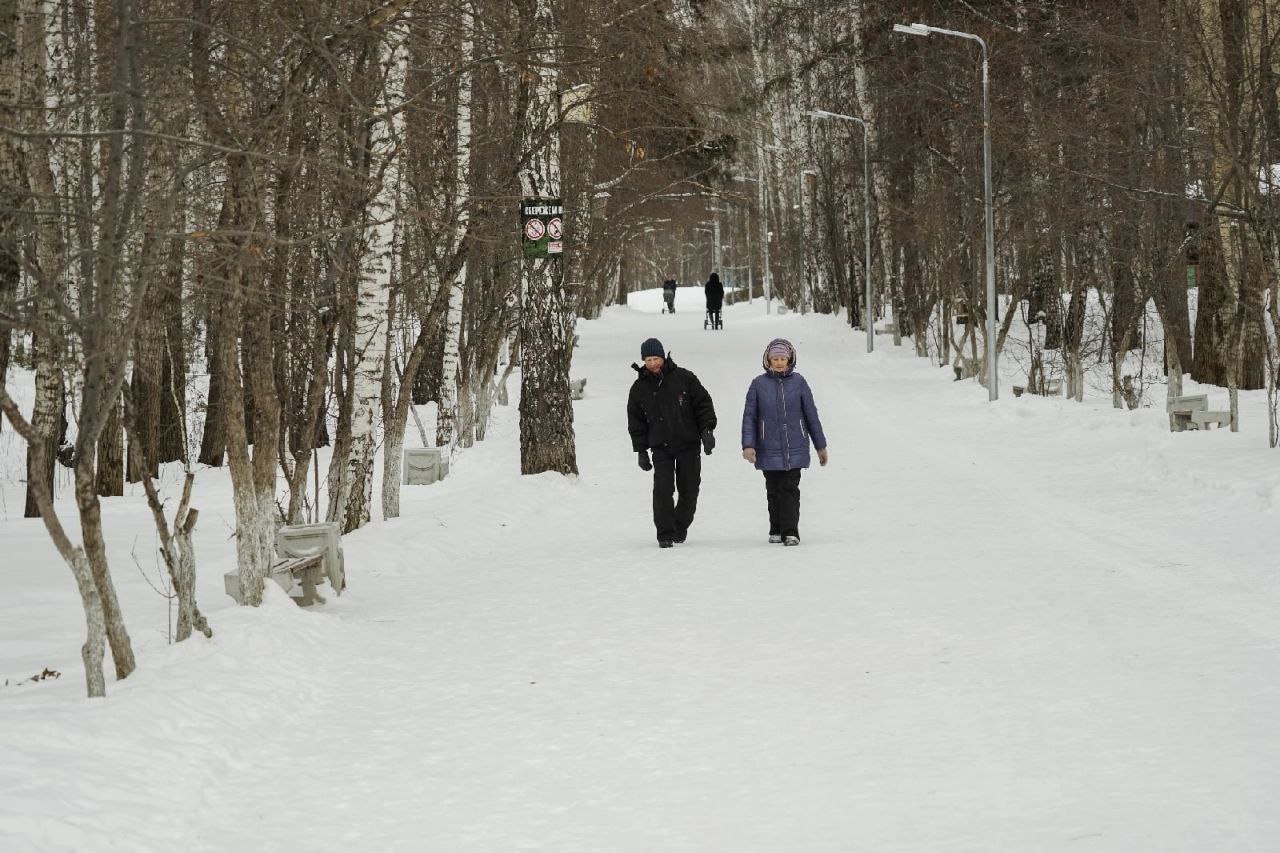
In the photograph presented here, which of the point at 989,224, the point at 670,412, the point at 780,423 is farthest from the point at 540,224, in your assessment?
the point at 989,224

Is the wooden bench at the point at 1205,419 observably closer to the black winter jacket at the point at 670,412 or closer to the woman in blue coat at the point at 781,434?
the woman in blue coat at the point at 781,434

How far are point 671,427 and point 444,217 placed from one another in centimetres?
393

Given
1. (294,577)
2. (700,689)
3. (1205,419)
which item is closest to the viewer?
(700,689)

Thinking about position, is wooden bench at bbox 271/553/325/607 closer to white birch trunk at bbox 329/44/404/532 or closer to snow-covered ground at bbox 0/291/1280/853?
snow-covered ground at bbox 0/291/1280/853

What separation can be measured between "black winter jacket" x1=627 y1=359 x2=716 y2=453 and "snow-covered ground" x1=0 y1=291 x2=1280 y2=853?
3.00 ft

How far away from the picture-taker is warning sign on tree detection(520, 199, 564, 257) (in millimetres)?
17031

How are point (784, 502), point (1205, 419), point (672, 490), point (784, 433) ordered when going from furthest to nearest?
point (1205, 419) < point (672, 490) < point (784, 433) < point (784, 502)

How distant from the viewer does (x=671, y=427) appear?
45.1 ft

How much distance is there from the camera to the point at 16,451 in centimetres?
2650

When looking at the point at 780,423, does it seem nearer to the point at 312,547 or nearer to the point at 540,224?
the point at 312,547

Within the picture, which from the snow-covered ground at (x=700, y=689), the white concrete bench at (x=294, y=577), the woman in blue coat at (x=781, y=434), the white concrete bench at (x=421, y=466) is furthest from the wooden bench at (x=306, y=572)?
the white concrete bench at (x=421, y=466)

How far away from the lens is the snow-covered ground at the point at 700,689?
573cm

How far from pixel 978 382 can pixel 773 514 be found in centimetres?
1842

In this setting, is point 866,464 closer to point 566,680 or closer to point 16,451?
point 566,680
